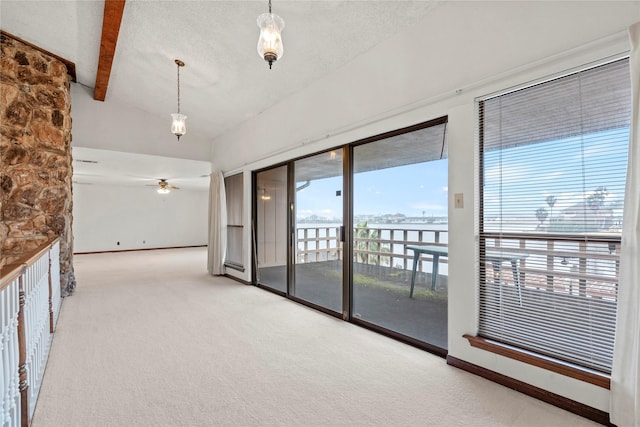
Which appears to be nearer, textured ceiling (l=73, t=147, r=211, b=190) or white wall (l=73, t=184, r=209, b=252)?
textured ceiling (l=73, t=147, r=211, b=190)

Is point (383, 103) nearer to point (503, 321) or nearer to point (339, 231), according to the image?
point (339, 231)

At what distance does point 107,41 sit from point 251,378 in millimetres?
4031

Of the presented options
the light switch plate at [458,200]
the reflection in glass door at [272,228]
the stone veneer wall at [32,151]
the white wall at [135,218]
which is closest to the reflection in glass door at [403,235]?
the light switch plate at [458,200]

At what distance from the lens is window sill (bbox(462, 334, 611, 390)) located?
1.79 m

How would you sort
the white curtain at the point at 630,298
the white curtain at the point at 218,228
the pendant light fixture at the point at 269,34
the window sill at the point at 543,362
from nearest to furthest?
the white curtain at the point at 630,298 → the window sill at the point at 543,362 → the pendant light fixture at the point at 269,34 → the white curtain at the point at 218,228

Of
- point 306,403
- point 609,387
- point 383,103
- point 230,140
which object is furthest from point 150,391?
point 230,140

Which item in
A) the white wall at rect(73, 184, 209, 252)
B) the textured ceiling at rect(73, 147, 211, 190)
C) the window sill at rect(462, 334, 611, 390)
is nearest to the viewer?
the window sill at rect(462, 334, 611, 390)

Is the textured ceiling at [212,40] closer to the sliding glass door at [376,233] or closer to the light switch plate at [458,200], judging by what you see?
the sliding glass door at [376,233]

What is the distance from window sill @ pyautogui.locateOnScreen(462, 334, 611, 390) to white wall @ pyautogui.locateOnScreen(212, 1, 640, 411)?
40mm

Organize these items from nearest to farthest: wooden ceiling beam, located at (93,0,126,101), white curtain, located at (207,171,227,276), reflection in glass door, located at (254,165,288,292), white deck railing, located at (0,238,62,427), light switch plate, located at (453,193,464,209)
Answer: white deck railing, located at (0,238,62,427)
light switch plate, located at (453,193,464,209)
wooden ceiling beam, located at (93,0,126,101)
reflection in glass door, located at (254,165,288,292)
white curtain, located at (207,171,227,276)

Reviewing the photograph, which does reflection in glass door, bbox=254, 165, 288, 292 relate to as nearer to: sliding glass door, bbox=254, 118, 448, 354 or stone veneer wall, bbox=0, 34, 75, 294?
sliding glass door, bbox=254, 118, 448, 354

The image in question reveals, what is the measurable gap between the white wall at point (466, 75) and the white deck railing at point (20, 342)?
104 inches

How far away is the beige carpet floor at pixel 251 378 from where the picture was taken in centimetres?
182

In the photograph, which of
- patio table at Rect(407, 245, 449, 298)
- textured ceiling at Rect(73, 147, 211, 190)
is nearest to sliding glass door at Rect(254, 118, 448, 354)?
patio table at Rect(407, 245, 449, 298)
